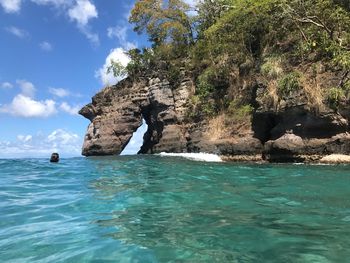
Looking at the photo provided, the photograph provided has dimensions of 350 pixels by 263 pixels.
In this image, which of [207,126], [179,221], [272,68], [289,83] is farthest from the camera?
[207,126]

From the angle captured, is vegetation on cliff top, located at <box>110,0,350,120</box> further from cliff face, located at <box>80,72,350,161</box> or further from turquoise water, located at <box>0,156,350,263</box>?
turquoise water, located at <box>0,156,350,263</box>

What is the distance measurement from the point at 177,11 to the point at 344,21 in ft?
57.5

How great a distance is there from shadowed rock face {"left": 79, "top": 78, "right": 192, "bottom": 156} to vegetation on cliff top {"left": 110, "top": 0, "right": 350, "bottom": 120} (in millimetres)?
1461

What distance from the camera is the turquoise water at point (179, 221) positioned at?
5.19 m

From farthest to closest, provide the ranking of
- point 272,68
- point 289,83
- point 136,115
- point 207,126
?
point 136,115 → point 207,126 → point 272,68 → point 289,83

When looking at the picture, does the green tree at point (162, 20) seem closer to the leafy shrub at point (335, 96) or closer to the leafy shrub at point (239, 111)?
the leafy shrub at point (239, 111)

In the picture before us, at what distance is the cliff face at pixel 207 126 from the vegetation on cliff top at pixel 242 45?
824 mm

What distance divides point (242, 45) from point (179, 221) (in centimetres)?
2113

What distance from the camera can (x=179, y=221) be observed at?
6926 mm

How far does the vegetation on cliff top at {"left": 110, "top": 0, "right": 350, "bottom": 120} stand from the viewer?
19.5 meters

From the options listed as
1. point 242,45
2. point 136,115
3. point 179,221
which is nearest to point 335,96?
point 242,45

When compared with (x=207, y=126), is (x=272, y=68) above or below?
above

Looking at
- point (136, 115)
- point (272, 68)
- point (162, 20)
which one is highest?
point (162, 20)

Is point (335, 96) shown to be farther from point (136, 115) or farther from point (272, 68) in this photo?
point (136, 115)
